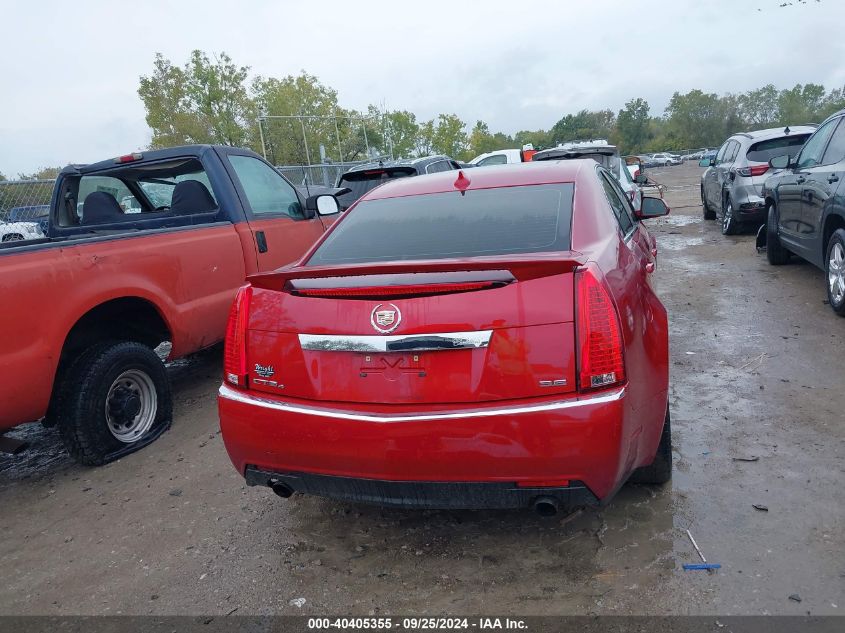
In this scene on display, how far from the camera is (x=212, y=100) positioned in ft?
130

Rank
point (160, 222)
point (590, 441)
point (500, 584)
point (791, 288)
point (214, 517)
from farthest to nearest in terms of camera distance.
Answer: point (791, 288) < point (160, 222) < point (214, 517) < point (500, 584) < point (590, 441)

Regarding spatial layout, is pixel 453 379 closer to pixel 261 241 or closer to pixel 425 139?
pixel 261 241

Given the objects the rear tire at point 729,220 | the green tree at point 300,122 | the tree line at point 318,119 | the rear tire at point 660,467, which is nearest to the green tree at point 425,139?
the tree line at point 318,119

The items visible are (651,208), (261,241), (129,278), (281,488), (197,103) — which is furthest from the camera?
(197,103)

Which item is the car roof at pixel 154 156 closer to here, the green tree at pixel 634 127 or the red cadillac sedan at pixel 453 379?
the red cadillac sedan at pixel 453 379

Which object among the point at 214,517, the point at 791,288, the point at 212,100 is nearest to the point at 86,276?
the point at 214,517

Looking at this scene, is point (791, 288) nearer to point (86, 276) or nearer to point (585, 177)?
point (585, 177)

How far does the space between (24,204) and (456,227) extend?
340 inches

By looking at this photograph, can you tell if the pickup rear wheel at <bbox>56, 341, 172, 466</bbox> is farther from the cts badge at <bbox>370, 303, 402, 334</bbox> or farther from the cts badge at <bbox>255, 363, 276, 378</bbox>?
the cts badge at <bbox>370, 303, 402, 334</bbox>

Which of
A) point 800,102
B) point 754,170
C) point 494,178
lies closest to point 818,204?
point 754,170

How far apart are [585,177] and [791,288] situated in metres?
5.00

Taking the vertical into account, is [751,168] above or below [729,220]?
above

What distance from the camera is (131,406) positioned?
4.45 metres

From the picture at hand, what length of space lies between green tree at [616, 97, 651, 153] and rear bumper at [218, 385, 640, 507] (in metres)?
123
